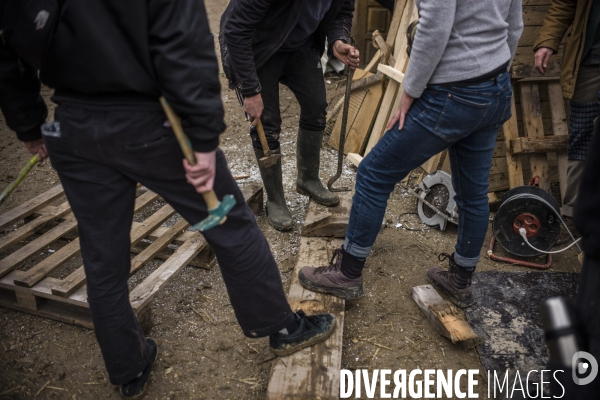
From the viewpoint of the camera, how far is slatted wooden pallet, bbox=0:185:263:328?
2.75 metres

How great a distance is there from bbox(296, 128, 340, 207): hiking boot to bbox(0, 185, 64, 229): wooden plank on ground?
6.22ft

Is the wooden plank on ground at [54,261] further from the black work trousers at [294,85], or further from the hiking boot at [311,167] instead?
the hiking boot at [311,167]

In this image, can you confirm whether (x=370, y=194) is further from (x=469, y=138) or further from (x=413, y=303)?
(x=413, y=303)

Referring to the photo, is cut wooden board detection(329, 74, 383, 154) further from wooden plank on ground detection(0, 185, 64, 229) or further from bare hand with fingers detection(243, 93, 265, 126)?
wooden plank on ground detection(0, 185, 64, 229)

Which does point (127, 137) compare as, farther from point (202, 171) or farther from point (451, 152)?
point (451, 152)

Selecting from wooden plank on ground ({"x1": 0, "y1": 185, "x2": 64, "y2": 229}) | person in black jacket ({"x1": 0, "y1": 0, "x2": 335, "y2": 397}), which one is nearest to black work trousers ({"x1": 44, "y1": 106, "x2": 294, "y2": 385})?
person in black jacket ({"x1": 0, "y1": 0, "x2": 335, "y2": 397})

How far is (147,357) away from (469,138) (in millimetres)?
1921

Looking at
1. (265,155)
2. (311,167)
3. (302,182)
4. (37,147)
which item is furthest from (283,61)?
(37,147)

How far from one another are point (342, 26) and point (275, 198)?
1.38m

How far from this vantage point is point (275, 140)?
146 inches

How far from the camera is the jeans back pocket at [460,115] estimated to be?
2.27m

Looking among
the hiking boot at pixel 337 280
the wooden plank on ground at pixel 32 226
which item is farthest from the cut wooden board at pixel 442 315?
the wooden plank on ground at pixel 32 226

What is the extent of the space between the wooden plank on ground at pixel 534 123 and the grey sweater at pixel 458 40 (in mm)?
1975

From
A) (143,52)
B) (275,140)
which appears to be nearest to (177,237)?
(275,140)
